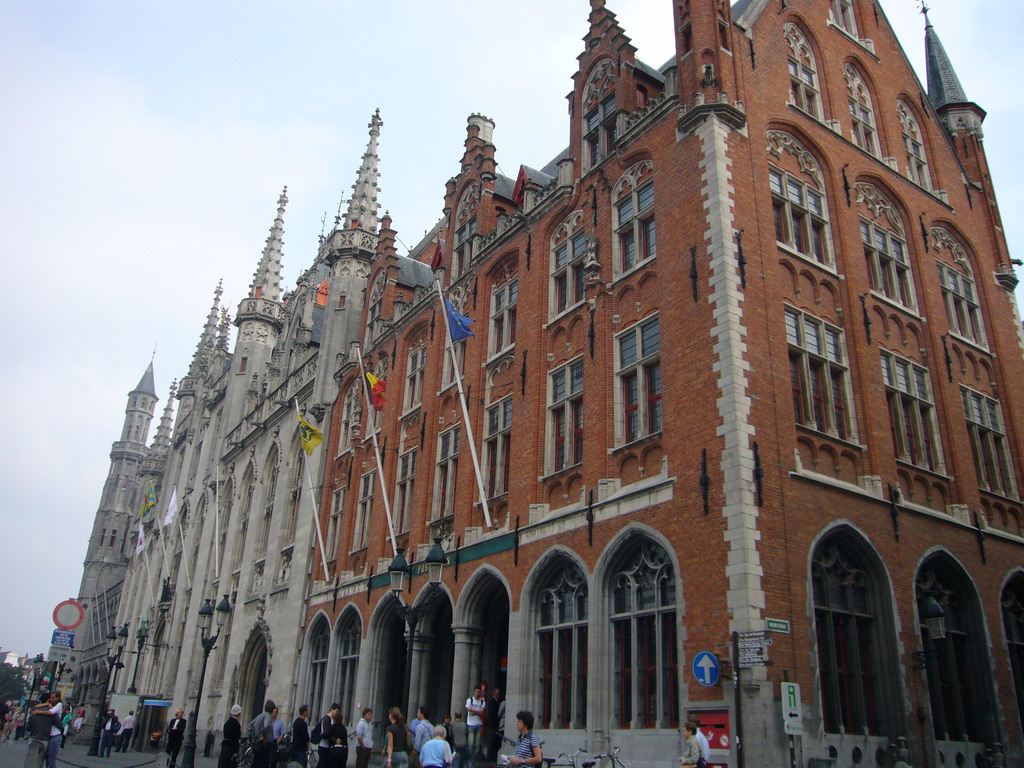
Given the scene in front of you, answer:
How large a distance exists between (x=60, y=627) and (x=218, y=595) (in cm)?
1947

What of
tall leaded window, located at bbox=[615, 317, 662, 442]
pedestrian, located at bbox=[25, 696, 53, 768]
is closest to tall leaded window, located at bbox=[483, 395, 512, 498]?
tall leaded window, located at bbox=[615, 317, 662, 442]

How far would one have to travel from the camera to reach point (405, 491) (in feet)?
85.1

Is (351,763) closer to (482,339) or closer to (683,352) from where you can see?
(482,339)

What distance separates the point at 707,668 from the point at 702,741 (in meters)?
1.13

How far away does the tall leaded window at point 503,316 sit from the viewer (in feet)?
76.6

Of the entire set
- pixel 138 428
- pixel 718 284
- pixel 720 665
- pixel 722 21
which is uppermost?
pixel 138 428

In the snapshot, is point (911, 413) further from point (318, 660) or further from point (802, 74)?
point (318, 660)

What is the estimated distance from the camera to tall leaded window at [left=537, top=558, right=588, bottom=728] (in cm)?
1714

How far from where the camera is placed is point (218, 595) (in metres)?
37.8

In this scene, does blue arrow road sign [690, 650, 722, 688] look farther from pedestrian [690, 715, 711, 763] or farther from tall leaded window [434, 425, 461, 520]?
tall leaded window [434, 425, 461, 520]

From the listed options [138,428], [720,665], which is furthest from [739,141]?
[138,428]

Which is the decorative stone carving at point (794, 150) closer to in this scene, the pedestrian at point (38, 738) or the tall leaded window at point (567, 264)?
the tall leaded window at point (567, 264)

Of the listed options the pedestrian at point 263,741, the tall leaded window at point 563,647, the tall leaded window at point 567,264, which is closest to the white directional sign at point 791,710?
the tall leaded window at point 563,647

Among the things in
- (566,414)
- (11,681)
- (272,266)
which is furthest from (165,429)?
(11,681)
